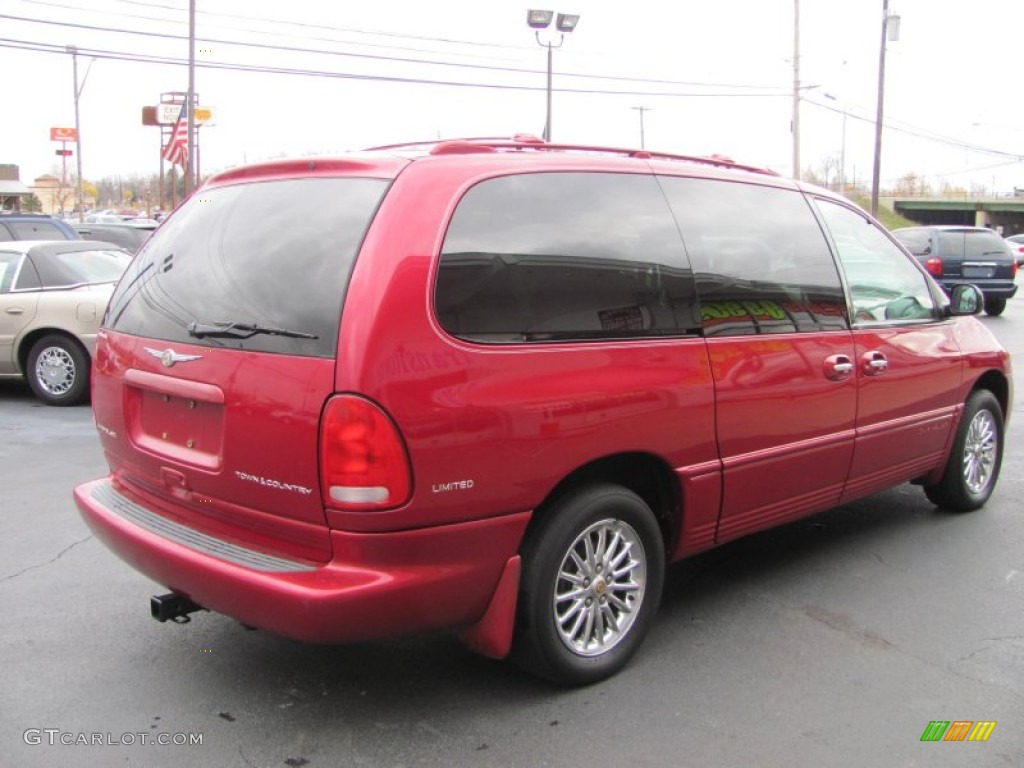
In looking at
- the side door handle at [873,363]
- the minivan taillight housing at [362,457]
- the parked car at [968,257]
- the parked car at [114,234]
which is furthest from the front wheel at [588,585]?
the parked car at [968,257]

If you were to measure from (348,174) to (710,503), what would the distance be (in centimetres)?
187

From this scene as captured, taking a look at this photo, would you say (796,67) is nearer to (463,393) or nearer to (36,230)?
A: (36,230)

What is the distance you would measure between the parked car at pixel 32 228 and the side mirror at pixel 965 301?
13.0 metres

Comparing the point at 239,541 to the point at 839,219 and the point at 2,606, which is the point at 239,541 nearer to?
the point at 2,606

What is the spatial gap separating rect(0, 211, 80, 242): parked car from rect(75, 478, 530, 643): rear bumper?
12711mm

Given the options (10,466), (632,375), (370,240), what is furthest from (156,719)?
(10,466)

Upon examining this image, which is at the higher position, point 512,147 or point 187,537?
point 512,147

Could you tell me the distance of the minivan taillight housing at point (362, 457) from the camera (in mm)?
2723

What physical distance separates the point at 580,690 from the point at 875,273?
2701 mm

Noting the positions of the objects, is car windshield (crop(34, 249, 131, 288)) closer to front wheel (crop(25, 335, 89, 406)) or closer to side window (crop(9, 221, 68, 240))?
front wheel (crop(25, 335, 89, 406))

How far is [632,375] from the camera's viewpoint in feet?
10.8

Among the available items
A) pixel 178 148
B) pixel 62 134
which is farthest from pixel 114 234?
pixel 62 134

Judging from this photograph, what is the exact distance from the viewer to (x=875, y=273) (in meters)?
4.75

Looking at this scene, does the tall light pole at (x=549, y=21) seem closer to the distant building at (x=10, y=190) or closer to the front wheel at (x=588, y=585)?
the front wheel at (x=588, y=585)
